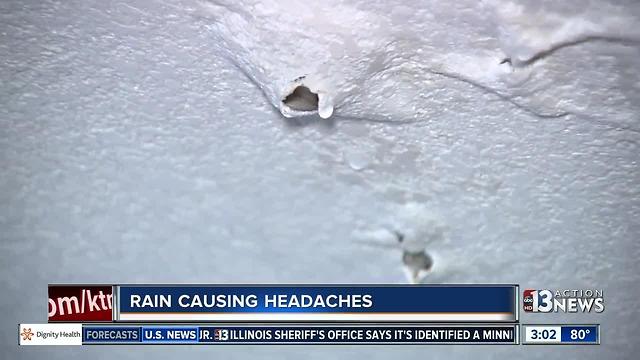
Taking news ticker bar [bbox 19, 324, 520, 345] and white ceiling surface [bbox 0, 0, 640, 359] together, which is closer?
white ceiling surface [bbox 0, 0, 640, 359]

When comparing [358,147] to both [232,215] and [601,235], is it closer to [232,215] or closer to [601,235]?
[232,215]

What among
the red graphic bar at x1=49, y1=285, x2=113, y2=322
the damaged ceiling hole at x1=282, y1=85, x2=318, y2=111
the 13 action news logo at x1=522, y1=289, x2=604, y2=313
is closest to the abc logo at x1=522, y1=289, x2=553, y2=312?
the 13 action news logo at x1=522, y1=289, x2=604, y2=313

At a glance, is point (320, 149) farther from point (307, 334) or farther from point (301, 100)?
point (307, 334)

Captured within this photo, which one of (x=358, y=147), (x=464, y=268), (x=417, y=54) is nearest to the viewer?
(x=417, y=54)

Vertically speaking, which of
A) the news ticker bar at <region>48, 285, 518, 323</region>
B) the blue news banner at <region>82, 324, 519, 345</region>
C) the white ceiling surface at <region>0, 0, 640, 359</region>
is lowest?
the blue news banner at <region>82, 324, 519, 345</region>

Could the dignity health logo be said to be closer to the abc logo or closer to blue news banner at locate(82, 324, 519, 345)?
blue news banner at locate(82, 324, 519, 345)

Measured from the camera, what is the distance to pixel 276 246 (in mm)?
766

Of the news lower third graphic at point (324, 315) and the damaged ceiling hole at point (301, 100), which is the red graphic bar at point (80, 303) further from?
the damaged ceiling hole at point (301, 100)

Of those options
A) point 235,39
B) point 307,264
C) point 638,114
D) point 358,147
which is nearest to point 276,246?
point 307,264

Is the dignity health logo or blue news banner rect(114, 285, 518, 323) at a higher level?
blue news banner rect(114, 285, 518, 323)

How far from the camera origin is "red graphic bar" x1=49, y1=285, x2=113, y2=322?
2.54ft

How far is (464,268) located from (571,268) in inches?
5.3

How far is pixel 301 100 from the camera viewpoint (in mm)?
574

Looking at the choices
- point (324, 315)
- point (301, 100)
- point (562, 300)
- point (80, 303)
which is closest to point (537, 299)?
point (562, 300)
